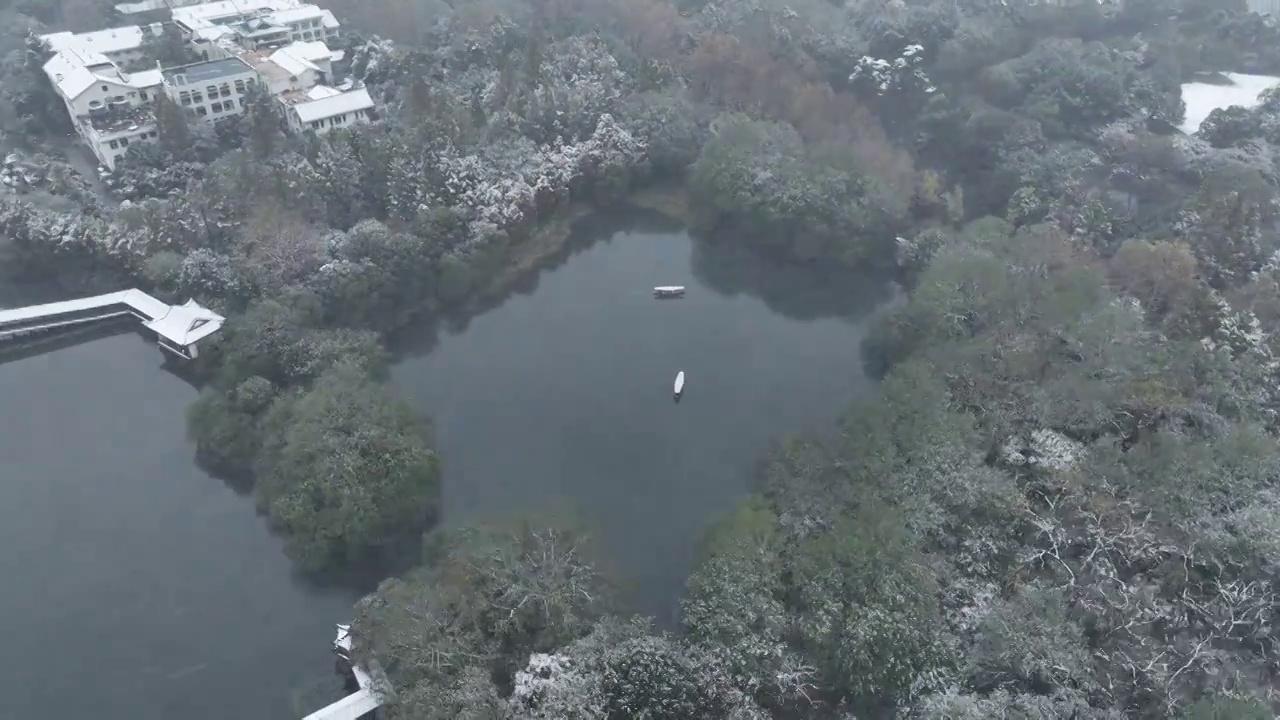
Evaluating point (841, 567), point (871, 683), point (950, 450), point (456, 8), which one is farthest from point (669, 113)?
point (871, 683)

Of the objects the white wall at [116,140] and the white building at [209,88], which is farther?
the white building at [209,88]

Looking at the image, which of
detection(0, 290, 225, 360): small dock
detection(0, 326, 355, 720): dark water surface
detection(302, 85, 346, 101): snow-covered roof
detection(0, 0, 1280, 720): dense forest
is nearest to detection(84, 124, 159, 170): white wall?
detection(0, 0, 1280, 720): dense forest

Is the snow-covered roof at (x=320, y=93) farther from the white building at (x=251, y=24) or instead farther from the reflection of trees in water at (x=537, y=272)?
the reflection of trees in water at (x=537, y=272)

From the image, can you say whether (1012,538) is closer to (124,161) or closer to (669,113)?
(669,113)

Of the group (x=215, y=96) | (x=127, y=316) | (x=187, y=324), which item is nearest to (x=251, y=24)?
(x=215, y=96)

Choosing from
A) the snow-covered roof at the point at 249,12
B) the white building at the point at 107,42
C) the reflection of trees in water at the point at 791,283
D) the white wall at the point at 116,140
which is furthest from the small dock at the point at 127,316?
the snow-covered roof at the point at 249,12

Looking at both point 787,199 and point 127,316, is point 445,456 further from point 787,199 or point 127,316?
point 787,199

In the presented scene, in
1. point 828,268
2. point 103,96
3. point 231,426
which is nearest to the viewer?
point 231,426
